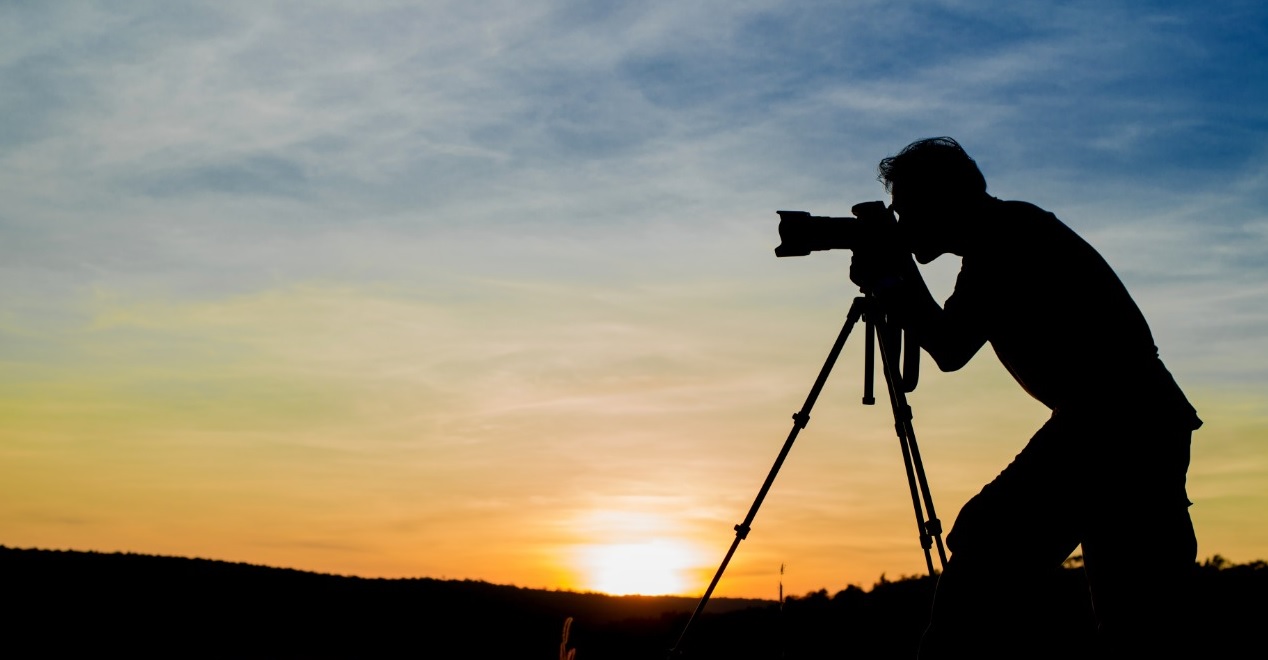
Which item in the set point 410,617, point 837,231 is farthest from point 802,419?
point 410,617

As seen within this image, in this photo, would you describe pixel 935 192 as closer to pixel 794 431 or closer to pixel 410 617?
pixel 794 431

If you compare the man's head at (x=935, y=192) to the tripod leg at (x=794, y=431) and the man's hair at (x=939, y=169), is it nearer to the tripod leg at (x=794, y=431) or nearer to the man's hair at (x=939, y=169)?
the man's hair at (x=939, y=169)

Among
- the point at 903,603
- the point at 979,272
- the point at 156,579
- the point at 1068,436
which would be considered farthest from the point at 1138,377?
the point at 156,579

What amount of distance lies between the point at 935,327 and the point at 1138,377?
691 mm

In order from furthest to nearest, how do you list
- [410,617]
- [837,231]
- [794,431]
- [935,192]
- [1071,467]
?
[410,617] < [794,431] < [837,231] < [935,192] < [1071,467]

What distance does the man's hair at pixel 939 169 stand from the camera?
3979 mm

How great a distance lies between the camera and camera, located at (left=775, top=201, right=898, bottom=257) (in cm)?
426

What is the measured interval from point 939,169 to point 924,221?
8.0 inches

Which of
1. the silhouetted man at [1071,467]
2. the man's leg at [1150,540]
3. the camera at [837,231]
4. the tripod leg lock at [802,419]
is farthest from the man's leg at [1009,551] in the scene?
the tripod leg lock at [802,419]

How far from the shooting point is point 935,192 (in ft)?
13.1

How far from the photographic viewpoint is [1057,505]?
350 cm

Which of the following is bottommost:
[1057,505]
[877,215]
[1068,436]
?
[1057,505]

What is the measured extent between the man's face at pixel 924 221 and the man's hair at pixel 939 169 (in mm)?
38

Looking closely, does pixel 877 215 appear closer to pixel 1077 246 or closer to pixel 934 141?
pixel 934 141
